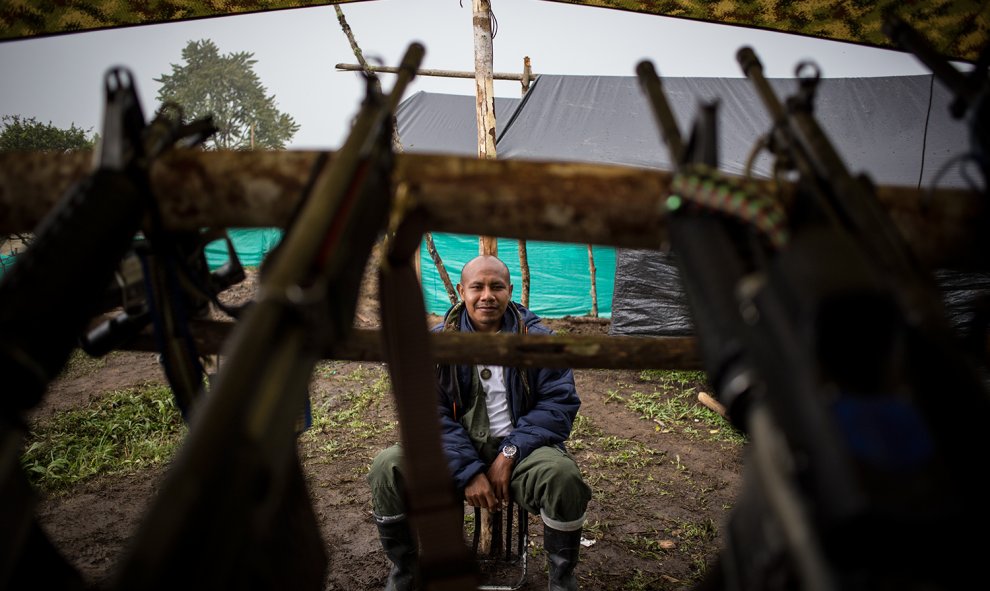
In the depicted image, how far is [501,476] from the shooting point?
9.83ft

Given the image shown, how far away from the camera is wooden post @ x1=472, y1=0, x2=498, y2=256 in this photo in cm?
539

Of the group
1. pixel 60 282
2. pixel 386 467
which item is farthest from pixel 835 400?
pixel 386 467

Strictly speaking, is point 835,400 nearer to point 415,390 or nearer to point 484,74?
point 415,390

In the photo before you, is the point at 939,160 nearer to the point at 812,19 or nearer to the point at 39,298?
the point at 812,19

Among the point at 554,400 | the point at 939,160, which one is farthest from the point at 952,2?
the point at 939,160

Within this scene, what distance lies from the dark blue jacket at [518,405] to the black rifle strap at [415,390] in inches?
55.3

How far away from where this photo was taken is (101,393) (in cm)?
666

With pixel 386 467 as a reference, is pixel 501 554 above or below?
below

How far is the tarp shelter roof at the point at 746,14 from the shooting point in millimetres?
1981

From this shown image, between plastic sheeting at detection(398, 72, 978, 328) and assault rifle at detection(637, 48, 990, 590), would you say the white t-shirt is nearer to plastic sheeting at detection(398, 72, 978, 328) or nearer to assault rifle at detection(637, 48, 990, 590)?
assault rifle at detection(637, 48, 990, 590)

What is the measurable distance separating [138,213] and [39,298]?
1.02ft

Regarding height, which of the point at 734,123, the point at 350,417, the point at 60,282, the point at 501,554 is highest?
the point at 734,123

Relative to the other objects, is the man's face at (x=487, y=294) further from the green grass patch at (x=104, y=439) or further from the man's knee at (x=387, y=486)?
the green grass patch at (x=104, y=439)

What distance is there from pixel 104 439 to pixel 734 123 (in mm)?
7931
